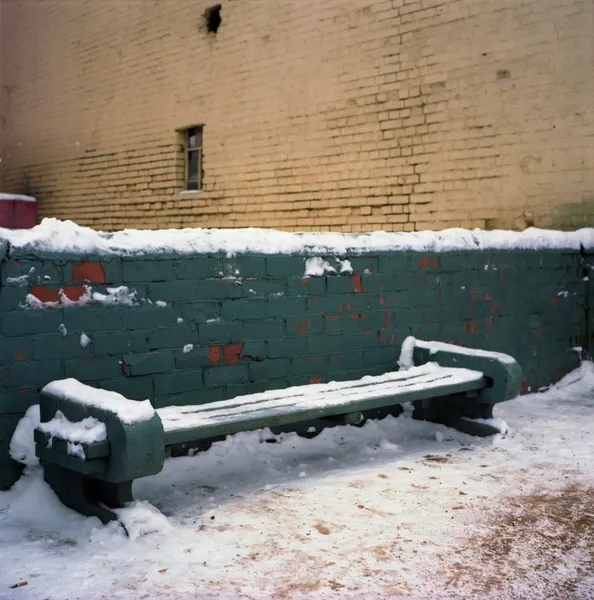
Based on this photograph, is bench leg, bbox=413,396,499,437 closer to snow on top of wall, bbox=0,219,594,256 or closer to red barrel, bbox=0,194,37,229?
snow on top of wall, bbox=0,219,594,256

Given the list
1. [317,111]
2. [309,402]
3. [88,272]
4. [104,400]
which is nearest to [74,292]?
[88,272]

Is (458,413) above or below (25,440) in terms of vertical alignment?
below

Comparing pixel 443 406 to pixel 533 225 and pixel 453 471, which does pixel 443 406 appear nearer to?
pixel 453 471

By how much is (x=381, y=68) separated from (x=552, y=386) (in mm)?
4656

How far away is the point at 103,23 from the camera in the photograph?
13.0 m

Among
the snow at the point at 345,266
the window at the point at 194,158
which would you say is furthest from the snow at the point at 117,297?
the window at the point at 194,158

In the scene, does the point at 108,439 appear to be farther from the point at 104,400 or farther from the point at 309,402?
the point at 309,402

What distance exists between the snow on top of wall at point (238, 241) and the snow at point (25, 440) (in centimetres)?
83

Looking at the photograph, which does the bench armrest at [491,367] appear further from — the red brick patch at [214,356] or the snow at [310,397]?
the red brick patch at [214,356]

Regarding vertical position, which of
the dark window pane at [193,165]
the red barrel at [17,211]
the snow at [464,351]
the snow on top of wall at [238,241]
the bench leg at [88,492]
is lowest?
the bench leg at [88,492]

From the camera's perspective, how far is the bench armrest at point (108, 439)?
10.3 feet

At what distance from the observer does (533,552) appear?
3074 mm

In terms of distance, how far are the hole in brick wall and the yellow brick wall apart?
0.17 m

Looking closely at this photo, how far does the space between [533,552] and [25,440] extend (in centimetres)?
240
